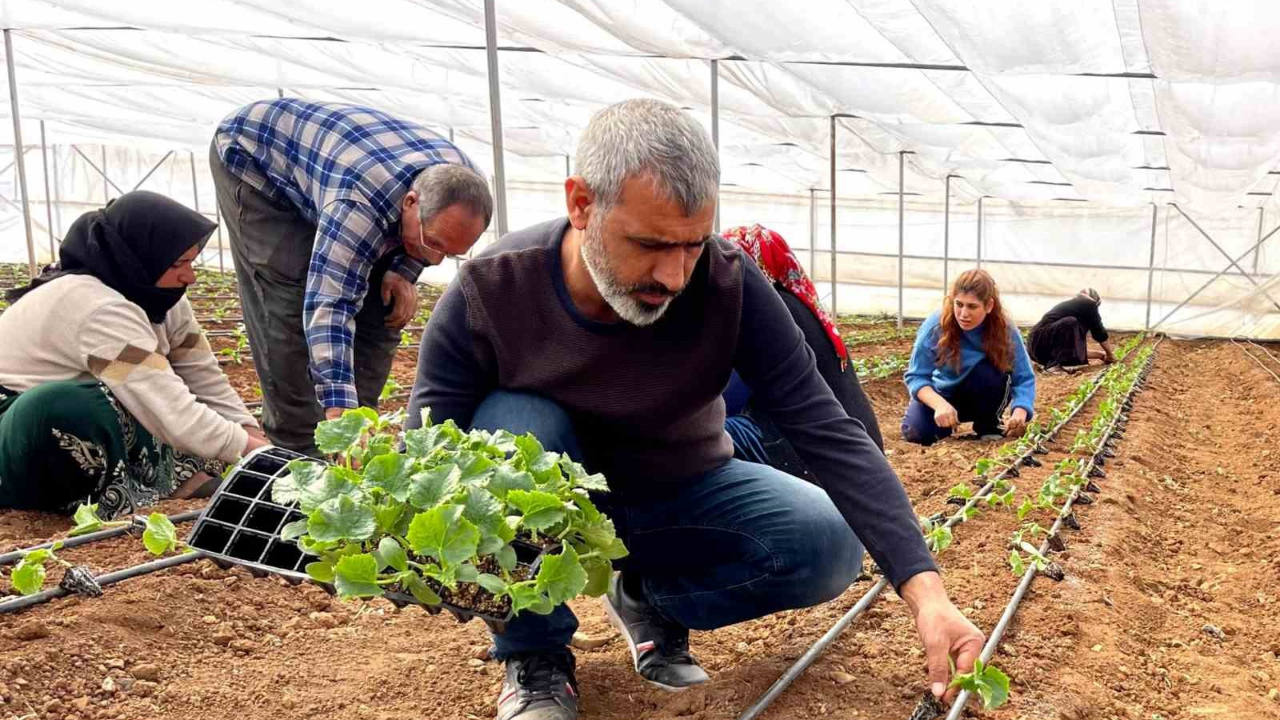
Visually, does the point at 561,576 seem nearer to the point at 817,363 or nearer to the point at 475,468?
the point at 475,468

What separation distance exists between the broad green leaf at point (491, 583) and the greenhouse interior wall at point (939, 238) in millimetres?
14283

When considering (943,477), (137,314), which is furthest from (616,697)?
(943,477)

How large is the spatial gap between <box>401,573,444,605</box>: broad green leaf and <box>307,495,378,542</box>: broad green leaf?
0.28 feet

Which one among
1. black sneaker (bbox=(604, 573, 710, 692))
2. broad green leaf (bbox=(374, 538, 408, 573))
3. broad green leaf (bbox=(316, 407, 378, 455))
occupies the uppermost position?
broad green leaf (bbox=(316, 407, 378, 455))

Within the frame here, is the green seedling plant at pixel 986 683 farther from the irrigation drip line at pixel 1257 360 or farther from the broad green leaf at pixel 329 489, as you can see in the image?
the irrigation drip line at pixel 1257 360

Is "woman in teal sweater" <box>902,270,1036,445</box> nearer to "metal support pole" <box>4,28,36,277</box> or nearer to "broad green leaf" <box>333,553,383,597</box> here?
"broad green leaf" <box>333,553,383,597</box>

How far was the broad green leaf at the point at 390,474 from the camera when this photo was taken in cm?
161

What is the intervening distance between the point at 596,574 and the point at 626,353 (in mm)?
449

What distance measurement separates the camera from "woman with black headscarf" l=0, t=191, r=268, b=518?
3.01m

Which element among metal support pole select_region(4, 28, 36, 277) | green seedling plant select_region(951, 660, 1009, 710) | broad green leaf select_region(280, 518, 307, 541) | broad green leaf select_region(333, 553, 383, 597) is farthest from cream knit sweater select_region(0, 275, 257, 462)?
metal support pole select_region(4, 28, 36, 277)

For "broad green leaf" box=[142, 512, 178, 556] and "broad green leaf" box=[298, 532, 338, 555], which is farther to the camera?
Result: "broad green leaf" box=[142, 512, 178, 556]

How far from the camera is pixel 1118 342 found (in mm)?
14312

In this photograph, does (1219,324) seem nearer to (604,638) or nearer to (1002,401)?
(1002,401)

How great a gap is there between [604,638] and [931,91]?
5.81 m
